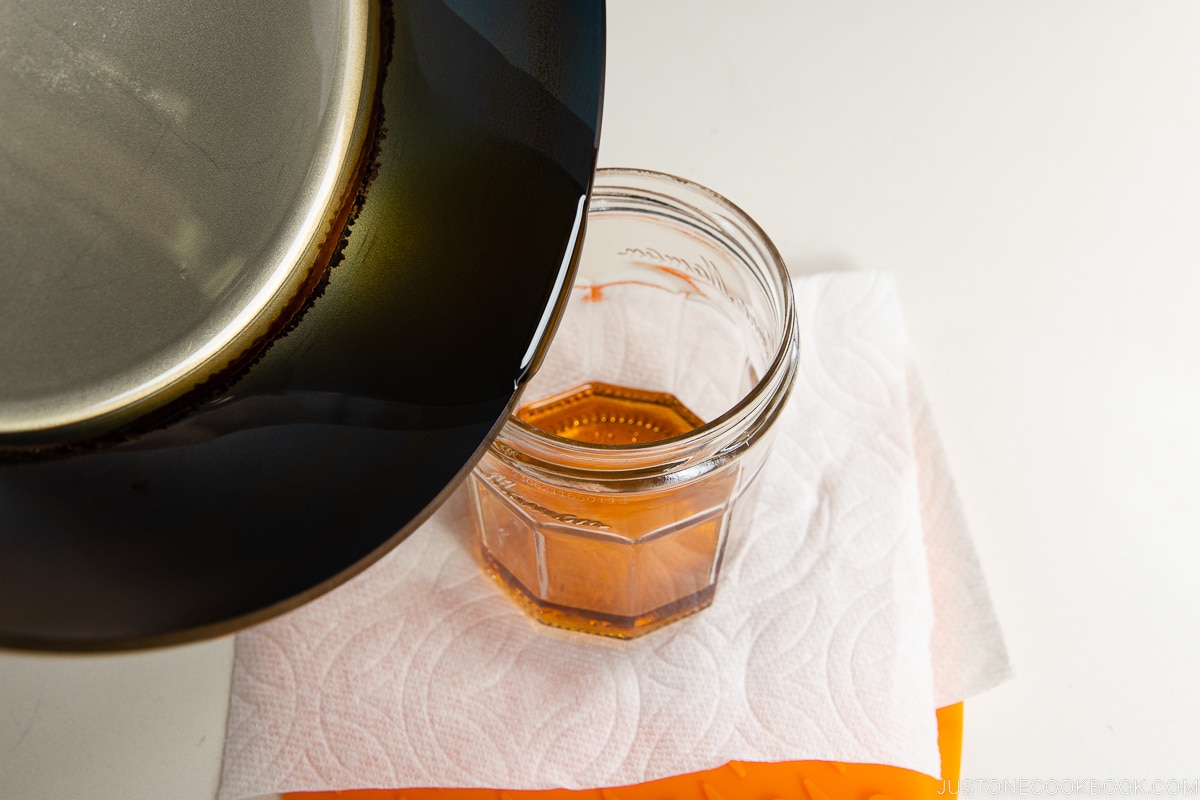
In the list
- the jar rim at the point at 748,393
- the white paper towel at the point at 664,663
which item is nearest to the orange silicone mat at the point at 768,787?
the white paper towel at the point at 664,663

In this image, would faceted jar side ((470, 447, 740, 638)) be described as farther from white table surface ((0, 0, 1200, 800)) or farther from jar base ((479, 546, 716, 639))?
white table surface ((0, 0, 1200, 800))

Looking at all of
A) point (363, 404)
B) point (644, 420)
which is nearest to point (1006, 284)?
point (644, 420)

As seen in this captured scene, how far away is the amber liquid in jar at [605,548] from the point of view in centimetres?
34

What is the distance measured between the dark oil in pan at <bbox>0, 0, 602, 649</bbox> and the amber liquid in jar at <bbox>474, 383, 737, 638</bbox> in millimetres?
99

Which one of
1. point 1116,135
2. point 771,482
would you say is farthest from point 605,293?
point 1116,135

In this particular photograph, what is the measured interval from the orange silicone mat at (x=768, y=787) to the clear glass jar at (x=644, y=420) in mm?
59

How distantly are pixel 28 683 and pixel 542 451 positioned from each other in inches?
9.7

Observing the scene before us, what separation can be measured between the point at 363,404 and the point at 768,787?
0.23 metres

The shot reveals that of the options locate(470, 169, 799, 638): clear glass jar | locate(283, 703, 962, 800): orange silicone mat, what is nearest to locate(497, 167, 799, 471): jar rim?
locate(470, 169, 799, 638): clear glass jar

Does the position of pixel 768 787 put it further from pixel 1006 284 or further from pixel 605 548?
pixel 1006 284

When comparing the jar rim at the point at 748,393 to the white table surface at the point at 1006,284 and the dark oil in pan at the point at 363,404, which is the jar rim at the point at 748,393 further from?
the white table surface at the point at 1006,284

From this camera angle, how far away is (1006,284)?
1.69 ft

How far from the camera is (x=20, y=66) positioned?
0.73ft

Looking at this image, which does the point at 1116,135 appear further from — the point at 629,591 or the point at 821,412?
the point at 629,591
